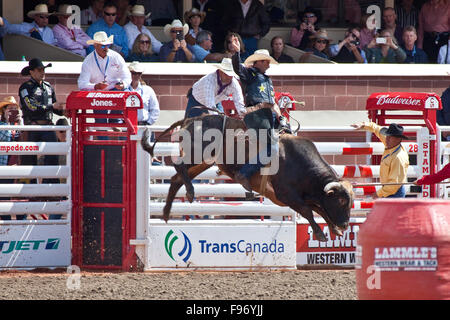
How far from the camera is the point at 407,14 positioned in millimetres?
16328

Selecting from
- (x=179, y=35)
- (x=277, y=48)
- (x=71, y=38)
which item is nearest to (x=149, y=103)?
(x=179, y=35)

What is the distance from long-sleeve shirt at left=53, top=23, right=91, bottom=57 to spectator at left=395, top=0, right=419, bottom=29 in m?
5.91

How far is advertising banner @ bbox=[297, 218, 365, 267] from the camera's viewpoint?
34.3ft

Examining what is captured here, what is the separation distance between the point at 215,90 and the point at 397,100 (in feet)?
7.37

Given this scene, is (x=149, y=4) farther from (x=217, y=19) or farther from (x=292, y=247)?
(x=292, y=247)

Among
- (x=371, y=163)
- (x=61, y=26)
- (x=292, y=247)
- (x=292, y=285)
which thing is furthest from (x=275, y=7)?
(x=292, y=285)

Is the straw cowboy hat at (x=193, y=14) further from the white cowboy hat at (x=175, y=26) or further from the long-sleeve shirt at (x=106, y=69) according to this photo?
the long-sleeve shirt at (x=106, y=69)

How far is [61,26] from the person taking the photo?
44.8 feet

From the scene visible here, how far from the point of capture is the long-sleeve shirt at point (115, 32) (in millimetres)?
13625

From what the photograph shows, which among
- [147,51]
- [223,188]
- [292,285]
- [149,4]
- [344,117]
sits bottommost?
[292,285]

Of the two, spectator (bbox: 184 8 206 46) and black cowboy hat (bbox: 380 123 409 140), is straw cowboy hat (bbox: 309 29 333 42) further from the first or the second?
black cowboy hat (bbox: 380 123 409 140)

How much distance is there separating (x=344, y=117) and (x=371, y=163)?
3.35 m

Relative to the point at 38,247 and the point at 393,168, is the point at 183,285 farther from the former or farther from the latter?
the point at 393,168

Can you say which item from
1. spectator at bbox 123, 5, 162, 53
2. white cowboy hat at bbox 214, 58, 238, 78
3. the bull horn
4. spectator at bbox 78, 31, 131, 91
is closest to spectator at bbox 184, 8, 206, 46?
spectator at bbox 123, 5, 162, 53
